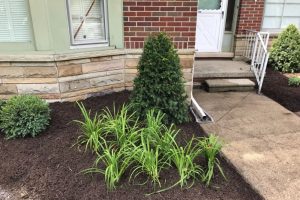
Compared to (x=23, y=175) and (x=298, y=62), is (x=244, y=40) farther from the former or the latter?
(x=23, y=175)

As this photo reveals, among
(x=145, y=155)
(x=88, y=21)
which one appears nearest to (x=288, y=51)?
(x=88, y=21)

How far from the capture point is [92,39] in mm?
3490

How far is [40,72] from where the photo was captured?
3.23 metres

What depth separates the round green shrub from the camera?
8.98 ft

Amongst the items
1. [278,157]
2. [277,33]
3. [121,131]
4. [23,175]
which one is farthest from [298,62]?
[23,175]

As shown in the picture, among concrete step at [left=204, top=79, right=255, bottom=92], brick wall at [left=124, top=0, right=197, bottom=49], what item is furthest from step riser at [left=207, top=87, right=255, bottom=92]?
brick wall at [left=124, top=0, right=197, bottom=49]

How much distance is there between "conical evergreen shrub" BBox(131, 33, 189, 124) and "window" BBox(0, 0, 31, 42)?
4.78ft

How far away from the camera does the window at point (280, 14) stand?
6191 mm

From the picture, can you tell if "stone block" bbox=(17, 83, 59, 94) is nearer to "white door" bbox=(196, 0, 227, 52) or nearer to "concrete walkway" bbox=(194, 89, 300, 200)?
"concrete walkway" bbox=(194, 89, 300, 200)

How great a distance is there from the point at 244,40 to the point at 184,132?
3806 millimetres

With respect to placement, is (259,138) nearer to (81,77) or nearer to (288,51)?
(81,77)

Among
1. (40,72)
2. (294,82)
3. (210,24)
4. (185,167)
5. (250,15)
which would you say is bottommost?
(185,167)

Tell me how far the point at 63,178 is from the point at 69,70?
58.4 inches

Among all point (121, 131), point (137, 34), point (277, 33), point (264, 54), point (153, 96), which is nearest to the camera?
point (121, 131)
